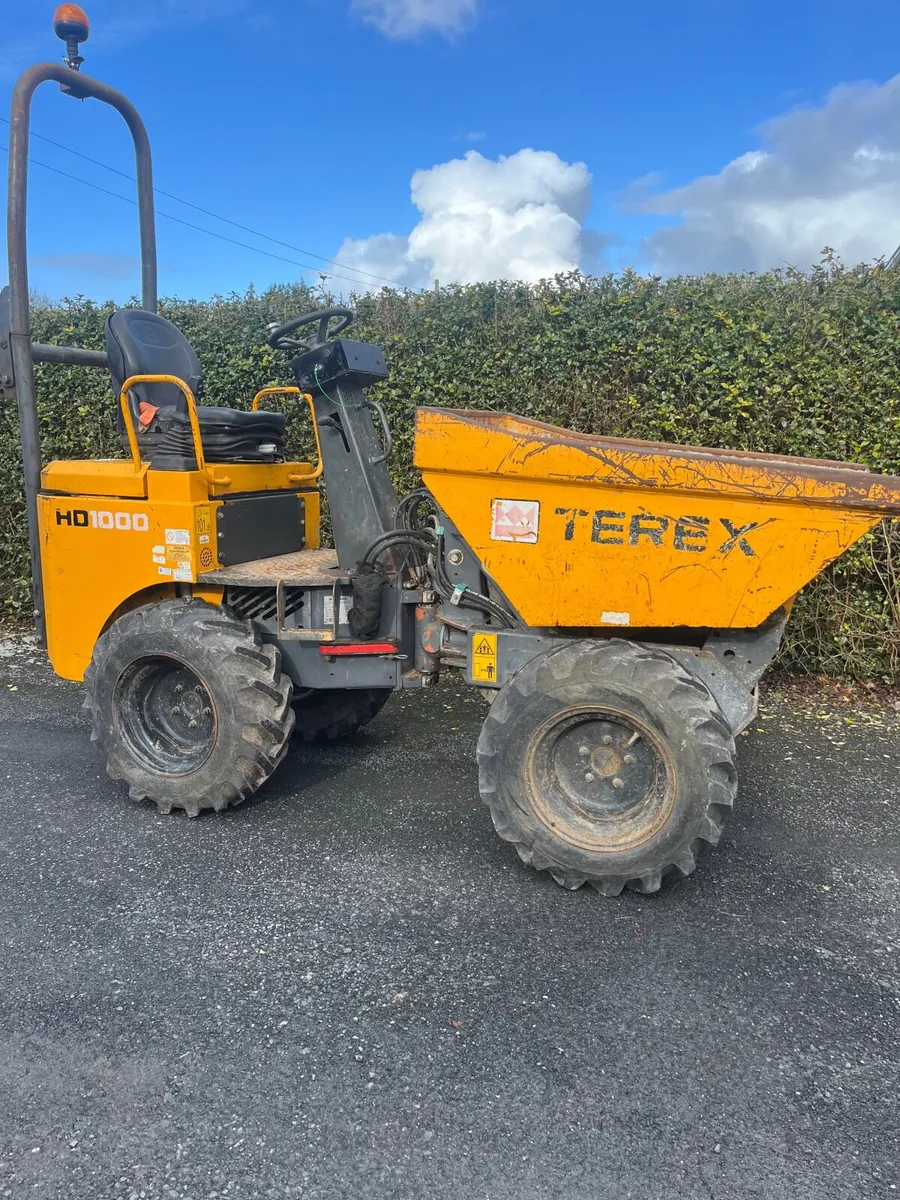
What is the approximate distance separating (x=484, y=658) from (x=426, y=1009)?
1390mm

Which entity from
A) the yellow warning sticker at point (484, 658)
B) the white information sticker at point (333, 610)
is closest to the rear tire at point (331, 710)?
the white information sticker at point (333, 610)

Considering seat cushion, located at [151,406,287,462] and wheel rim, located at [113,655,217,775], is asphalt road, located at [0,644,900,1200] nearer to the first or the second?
wheel rim, located at [113,655,217,775]

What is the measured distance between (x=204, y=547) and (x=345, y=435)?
83 cm

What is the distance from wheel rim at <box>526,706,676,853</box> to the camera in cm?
324

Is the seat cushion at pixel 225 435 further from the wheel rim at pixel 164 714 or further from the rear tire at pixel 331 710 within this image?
the rear tire at pixel 331 710

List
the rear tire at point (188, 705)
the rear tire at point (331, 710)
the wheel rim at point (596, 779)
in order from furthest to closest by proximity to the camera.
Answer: the rear tire at point (331, 710) < the rear tire at point (188, 705) < the wheel rim at point (596, 779)

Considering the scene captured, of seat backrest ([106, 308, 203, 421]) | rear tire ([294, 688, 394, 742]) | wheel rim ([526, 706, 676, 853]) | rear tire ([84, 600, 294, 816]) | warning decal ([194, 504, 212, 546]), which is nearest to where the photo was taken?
wheel rim ([526, 706, 676, 853])

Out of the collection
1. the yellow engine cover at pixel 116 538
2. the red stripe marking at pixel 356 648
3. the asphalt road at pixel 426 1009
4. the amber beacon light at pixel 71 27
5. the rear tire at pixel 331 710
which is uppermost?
the amber beacon light at pixel 71 27

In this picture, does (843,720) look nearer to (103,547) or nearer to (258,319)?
(103,547)

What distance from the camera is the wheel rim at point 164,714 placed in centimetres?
402

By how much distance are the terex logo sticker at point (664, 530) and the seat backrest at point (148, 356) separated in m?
2.07

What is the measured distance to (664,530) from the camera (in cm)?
317

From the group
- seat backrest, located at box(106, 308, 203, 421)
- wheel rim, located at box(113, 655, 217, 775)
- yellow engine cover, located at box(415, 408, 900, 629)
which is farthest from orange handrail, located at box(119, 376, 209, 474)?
yellow engine cover, located at box(415, 408, 900, 629)

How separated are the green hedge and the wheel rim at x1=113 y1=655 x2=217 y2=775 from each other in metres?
2.88
